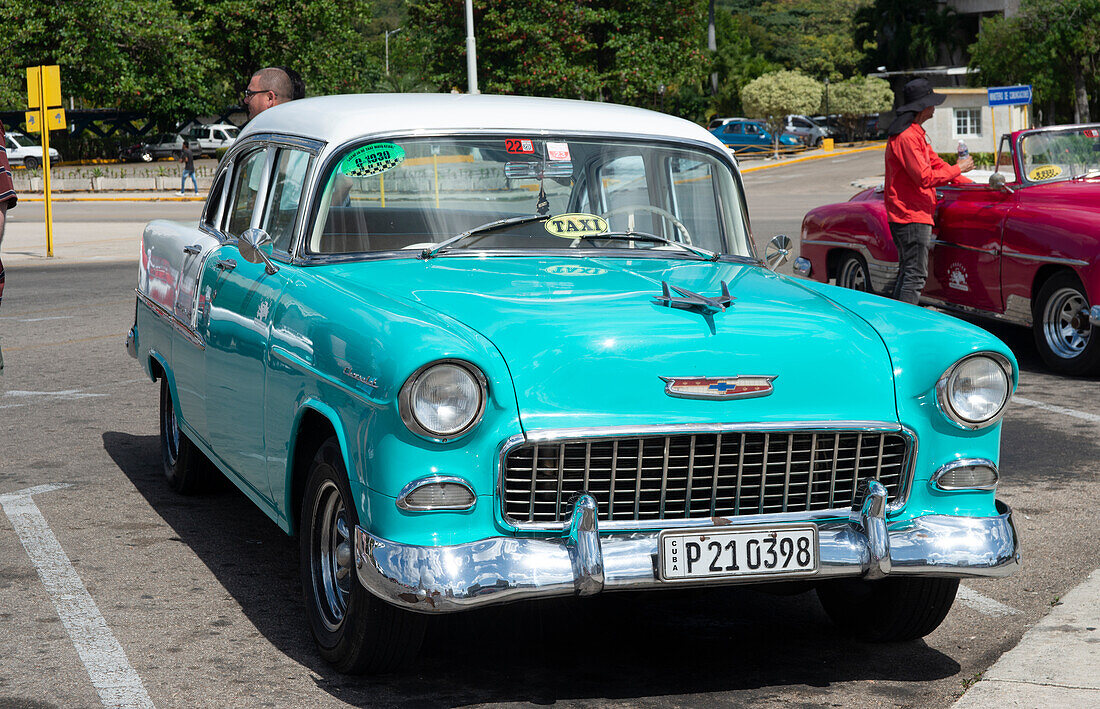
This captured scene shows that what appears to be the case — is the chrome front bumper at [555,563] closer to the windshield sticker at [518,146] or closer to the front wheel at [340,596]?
the front wheel at [340,596]

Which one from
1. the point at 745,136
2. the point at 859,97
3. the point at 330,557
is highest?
the point at 859,97

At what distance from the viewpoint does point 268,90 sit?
839cm

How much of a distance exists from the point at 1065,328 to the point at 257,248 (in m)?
6.66

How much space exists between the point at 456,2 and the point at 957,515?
147 feet

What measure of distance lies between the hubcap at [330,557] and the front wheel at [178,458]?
2199 mm

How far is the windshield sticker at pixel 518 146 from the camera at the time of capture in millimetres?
4926

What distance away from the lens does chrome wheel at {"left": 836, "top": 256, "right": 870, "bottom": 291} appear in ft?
37.7

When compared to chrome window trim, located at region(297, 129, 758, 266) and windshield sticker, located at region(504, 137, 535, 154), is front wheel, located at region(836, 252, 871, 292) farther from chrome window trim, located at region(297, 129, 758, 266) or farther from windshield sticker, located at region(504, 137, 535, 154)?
windshield sticker, located at region(504, 137, 535, 154)

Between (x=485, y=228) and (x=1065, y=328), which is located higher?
(x=485, y=228)

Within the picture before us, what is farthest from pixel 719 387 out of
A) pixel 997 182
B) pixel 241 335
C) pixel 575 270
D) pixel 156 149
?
pixel 156 149

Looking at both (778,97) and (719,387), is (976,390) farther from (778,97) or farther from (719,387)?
(778,97)

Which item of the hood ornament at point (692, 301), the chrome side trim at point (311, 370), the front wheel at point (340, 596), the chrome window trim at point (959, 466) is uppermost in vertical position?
the hood ornament at point (692, 301)

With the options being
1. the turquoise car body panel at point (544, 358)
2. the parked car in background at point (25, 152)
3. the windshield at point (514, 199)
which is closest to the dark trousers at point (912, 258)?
the windshield at point (514, 199)

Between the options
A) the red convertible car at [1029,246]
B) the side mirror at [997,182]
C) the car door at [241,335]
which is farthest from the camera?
the side mirror at [997,182]
